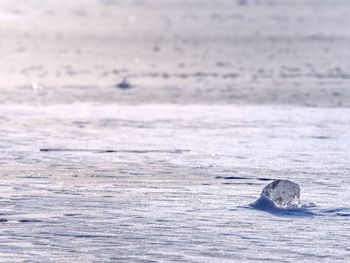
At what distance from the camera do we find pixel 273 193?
30.0 feet

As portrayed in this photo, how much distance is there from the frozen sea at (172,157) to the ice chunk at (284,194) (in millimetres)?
100

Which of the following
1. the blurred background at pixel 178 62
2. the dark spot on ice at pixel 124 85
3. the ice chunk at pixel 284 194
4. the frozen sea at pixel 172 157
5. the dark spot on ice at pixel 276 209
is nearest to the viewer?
the frozen sea at pixel 172 157

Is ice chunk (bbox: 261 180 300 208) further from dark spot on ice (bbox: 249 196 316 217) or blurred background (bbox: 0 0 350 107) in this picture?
blurred background (bbox: 0 0 350 107)

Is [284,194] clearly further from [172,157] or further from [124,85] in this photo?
[124,85]

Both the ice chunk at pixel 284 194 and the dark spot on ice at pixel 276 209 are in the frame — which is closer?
the dark spot on ice at pixel 276 209

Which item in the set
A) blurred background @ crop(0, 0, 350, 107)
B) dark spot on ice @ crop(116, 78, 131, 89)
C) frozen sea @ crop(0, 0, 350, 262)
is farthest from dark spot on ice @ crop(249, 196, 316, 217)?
dark spot on ice @ crop(116, 78, 131, 89)

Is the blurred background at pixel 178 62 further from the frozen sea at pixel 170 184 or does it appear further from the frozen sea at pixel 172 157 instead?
the frozen sea at pixel 170 184

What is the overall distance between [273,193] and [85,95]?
9.37m

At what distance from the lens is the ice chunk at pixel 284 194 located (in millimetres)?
9055

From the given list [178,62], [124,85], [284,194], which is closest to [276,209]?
[284,194]

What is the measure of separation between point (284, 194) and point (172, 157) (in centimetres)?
276

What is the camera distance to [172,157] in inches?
461

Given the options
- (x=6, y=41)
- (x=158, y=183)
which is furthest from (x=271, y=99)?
(x=6, y=41)

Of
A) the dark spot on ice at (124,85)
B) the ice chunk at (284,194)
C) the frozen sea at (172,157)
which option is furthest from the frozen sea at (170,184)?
the dark spot on ice at (124,85)
